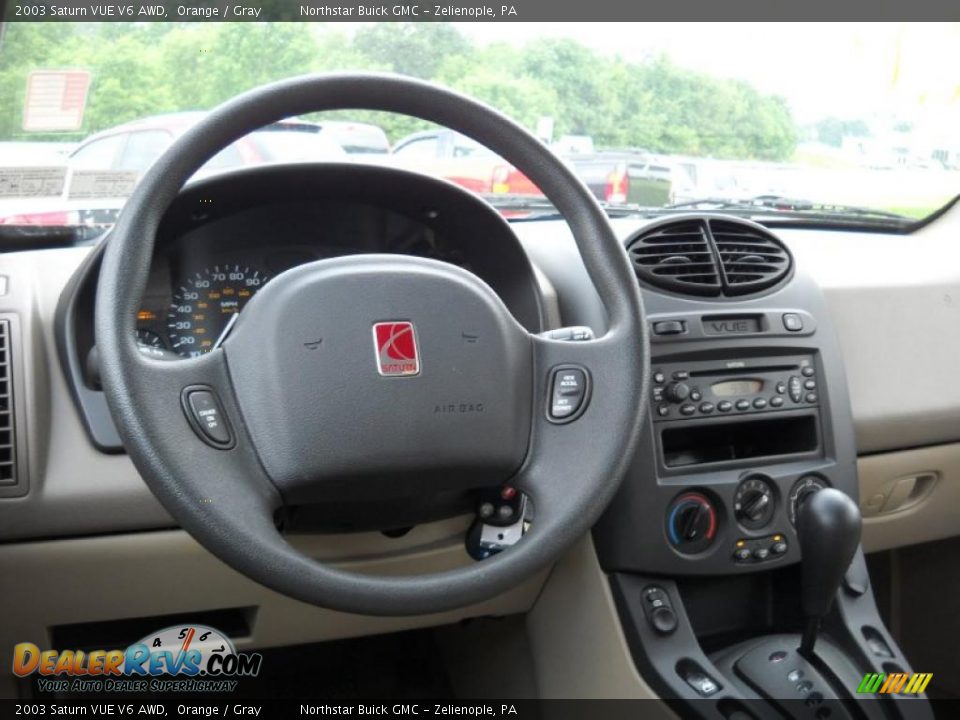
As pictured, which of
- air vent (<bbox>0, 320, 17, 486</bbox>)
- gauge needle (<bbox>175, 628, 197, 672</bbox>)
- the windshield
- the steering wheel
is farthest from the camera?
gauge needle (<bbox>175, 628, 197, 672</bbox>)

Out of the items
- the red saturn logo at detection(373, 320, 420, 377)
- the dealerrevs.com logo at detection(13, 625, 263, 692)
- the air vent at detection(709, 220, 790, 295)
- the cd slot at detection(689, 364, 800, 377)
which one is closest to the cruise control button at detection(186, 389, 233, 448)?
the red saturn logo at detection(373, 320, 420, 377)

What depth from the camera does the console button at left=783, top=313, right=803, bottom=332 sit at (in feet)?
6.32

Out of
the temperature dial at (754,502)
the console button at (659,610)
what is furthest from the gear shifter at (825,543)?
the console button at (659,610)

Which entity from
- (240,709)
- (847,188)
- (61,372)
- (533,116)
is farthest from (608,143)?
(240,709)

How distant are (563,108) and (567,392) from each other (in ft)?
2.48

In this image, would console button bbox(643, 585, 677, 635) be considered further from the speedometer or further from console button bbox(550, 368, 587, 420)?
the speedometer

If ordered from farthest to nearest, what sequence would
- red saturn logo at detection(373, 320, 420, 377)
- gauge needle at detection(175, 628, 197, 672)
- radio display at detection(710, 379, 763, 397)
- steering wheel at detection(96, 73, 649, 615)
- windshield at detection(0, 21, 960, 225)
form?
radio display at detection(710, 379, 763, 397), gauge needle at detection(175, 628, 197, 672), windshield at detection(0, 21, 960, 225), red saturn logo at detection(373, 320, 420, 377), steering wheel at detection(96, 73, 649, 615)

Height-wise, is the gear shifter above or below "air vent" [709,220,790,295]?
below

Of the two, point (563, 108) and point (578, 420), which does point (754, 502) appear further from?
point (563, 108)

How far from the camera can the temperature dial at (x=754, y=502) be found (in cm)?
181

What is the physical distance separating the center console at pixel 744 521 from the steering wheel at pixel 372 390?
0.43 metres

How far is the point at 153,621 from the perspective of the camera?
67.9 inches

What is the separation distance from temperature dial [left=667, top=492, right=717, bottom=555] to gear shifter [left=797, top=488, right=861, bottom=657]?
157 mm

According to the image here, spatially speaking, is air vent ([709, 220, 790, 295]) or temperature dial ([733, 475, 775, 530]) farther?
air vent ([709, 220, 790, 295])
